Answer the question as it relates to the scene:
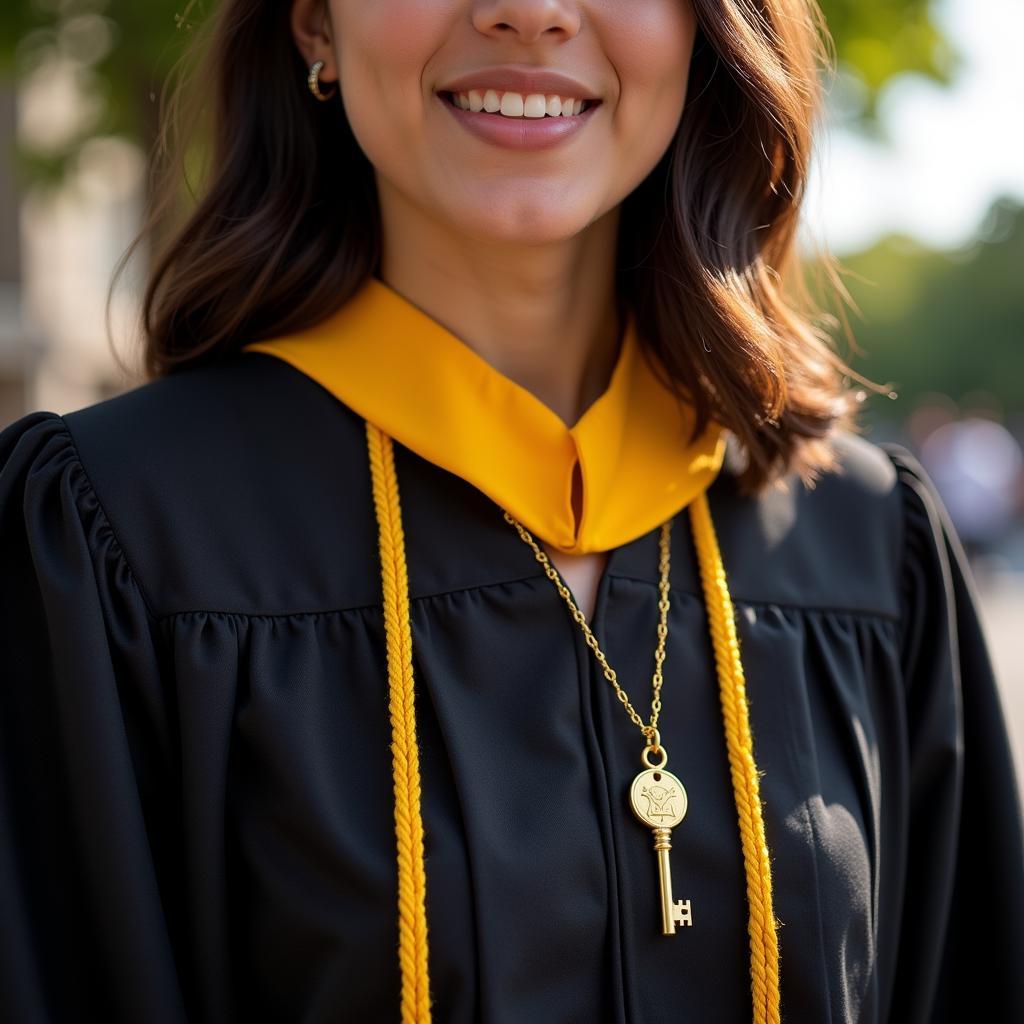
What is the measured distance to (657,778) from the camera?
1717 millimetres

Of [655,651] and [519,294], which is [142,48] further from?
[655,651]

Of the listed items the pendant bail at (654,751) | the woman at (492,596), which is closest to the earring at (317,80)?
the woman at (492,596)

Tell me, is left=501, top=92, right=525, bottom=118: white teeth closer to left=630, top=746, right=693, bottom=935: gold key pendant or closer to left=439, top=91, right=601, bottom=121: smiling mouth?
left=439, top=91, right=601, bottom=121: smiling mouth

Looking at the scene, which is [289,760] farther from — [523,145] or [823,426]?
[823,426]

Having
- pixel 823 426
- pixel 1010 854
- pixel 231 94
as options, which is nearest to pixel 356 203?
pixel 231 94

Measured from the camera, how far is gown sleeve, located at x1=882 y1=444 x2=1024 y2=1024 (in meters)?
2.01

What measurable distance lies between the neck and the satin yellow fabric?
0.12 feet

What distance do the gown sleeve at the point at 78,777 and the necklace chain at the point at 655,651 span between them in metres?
0.50

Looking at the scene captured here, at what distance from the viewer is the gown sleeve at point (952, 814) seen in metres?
2.01

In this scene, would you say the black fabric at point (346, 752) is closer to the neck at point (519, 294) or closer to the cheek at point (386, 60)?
the neck at point (519, 294)

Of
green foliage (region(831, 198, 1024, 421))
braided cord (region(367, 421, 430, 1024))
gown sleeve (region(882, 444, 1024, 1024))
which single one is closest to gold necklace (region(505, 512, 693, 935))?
braided cord (region(367, 421, 430, 1024))

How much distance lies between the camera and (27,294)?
46.0ft

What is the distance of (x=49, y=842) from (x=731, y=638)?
2.96ft

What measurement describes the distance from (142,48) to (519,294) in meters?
4.25
